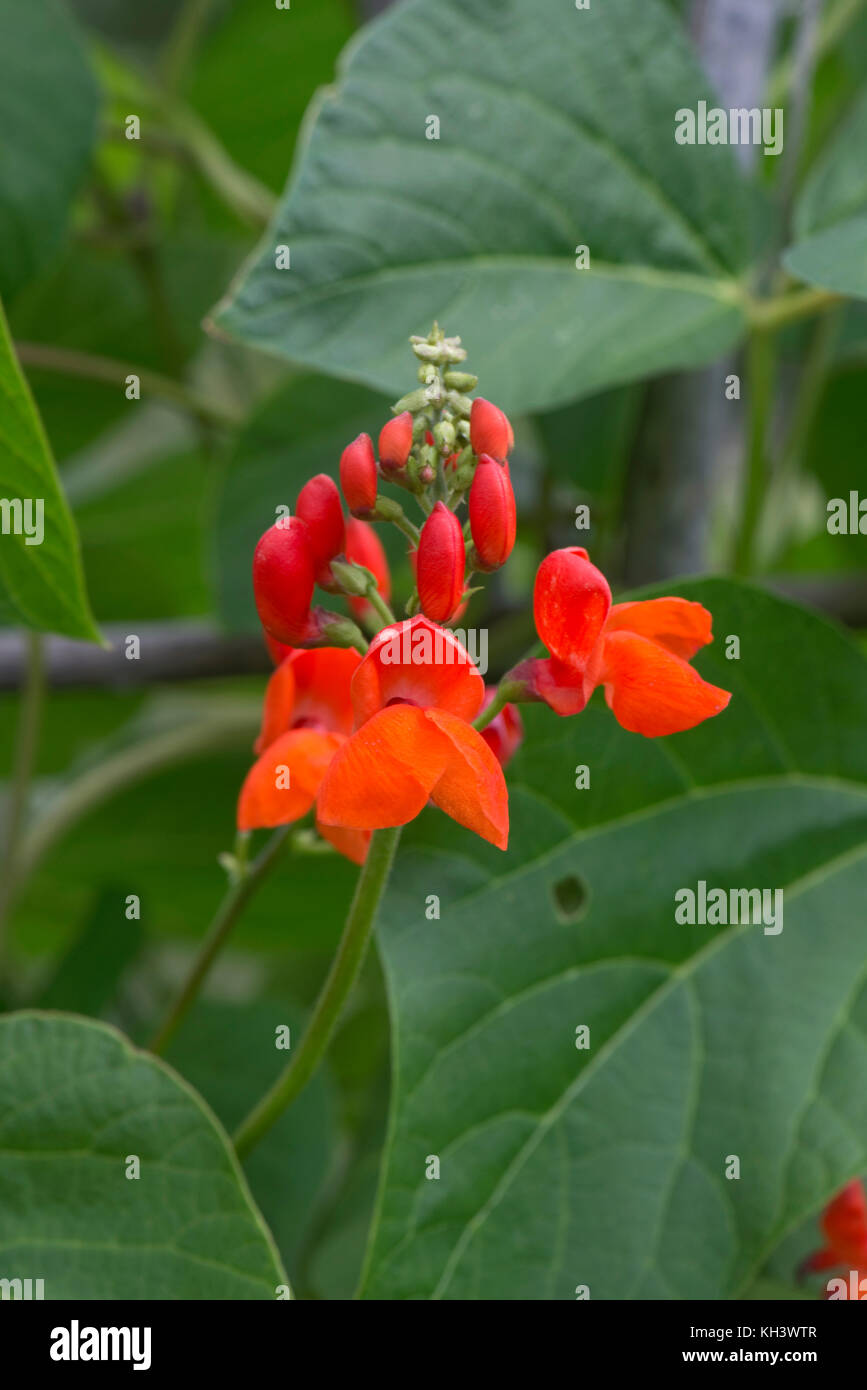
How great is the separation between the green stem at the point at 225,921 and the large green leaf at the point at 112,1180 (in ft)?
0.30

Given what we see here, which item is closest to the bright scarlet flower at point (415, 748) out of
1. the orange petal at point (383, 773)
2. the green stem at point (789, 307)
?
the orange petal at point (383, 773)

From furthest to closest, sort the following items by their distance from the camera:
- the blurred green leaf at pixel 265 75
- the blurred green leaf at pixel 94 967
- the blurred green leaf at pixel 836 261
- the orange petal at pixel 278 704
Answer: the blurred green leaf at pixel 265 75 < the blurred green leaf at pixel 94 967 < the blurred green leaf at pixel 836 261 < the orange petal at pixel 278 704

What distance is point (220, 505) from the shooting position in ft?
3.52

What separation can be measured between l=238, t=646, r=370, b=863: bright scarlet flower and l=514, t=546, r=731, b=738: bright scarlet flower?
9cm

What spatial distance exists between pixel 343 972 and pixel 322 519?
0.56ft

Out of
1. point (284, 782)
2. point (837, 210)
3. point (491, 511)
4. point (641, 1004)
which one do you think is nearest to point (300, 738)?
point (284, 782)

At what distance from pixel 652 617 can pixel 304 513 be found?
133 millimetres

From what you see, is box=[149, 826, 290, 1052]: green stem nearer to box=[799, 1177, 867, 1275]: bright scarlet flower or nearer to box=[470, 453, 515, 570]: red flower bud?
box=[470, 453, 515, 570]: red flower bud

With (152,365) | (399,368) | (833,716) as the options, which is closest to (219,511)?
(152,365)

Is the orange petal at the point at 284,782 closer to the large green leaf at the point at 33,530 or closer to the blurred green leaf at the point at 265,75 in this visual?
the large green leaf at the point at 33,530

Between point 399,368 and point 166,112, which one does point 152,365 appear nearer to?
point 166,112

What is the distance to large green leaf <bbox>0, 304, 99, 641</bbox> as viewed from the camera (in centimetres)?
53

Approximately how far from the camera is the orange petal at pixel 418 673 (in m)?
0.43

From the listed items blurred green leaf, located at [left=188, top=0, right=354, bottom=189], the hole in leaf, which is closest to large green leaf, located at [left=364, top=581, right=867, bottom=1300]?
the hole in leaf
